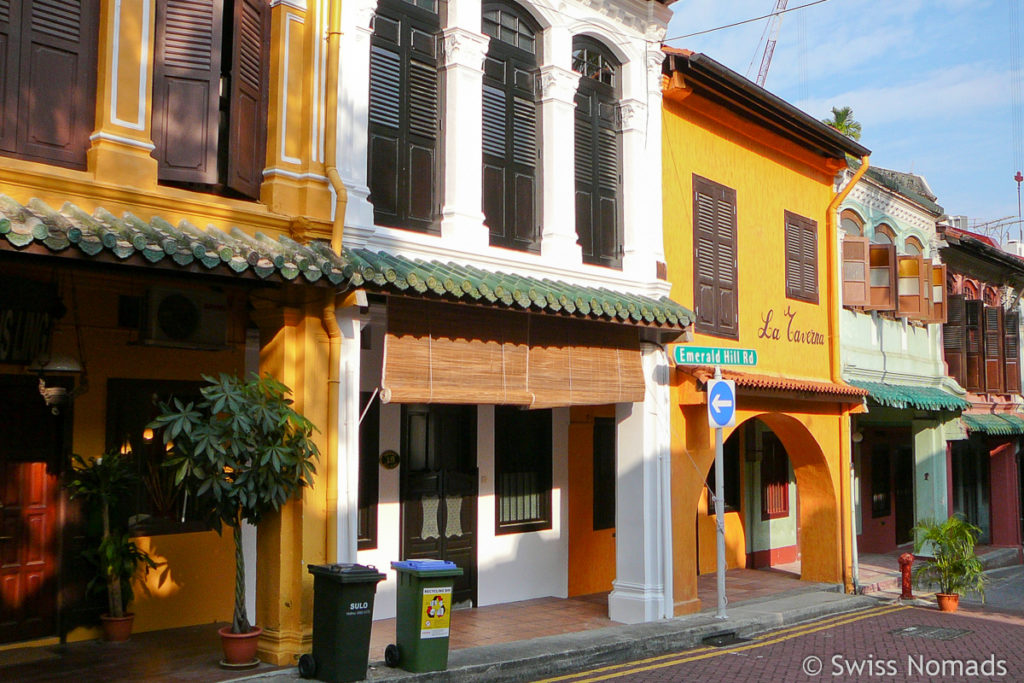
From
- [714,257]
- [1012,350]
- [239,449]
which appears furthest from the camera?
[1012,350]

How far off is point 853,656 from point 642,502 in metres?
2.79

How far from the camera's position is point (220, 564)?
1047cm

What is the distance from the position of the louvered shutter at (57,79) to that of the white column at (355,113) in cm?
225

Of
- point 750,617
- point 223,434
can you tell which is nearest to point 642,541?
point 750,617

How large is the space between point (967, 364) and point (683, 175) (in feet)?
40.0

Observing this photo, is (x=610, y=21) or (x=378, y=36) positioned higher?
(x=610, y=21)

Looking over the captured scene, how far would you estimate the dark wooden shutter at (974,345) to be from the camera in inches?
878

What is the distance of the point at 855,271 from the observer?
1703 cm

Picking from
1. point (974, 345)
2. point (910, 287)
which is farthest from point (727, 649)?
point (974, 345)

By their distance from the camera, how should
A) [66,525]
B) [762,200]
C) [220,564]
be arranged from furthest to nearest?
1. [762,200]
2. [220,564]
3. [66,525]

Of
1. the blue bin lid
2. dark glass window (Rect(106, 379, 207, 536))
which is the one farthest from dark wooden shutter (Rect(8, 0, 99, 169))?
the blue bin lid

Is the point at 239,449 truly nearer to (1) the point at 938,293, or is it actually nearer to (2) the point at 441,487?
(2) the point at 441,487

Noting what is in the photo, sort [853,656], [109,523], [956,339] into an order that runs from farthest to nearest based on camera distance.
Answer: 1. [956,339]
2. [853,656]
3. [109,523]

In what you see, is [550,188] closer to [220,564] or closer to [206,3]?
[206,3]
